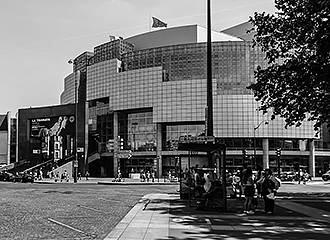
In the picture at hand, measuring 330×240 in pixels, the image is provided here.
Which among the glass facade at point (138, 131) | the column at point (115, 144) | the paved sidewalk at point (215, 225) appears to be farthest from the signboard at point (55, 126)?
the paved sidewalk at point (215, 225)

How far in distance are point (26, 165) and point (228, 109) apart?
4112 cm

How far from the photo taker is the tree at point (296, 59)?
72.3ft

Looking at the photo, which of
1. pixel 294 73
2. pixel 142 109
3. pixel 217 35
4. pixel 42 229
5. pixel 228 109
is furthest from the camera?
Result: pixel 217 35

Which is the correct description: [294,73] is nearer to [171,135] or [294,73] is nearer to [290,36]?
[290,36]

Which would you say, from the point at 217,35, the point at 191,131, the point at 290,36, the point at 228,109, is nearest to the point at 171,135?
the point at 191,131

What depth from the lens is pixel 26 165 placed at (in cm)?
9206

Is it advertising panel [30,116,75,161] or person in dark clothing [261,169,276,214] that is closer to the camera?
person in dark clothing [261,169,276,214]

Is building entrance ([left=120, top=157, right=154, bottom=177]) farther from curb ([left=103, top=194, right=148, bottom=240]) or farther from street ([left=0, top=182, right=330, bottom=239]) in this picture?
curb ([left=103, top=194, right=148, bottom=240])

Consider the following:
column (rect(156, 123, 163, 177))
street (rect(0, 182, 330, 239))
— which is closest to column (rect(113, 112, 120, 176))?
column (rect(156, 123, 163, 177))

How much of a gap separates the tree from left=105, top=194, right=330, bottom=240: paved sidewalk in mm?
6937

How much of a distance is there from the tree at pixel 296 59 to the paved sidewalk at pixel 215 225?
6937 mm

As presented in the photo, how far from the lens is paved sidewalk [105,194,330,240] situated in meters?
12.3

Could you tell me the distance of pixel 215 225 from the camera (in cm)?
1423

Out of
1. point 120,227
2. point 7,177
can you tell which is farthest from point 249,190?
point 7,177
